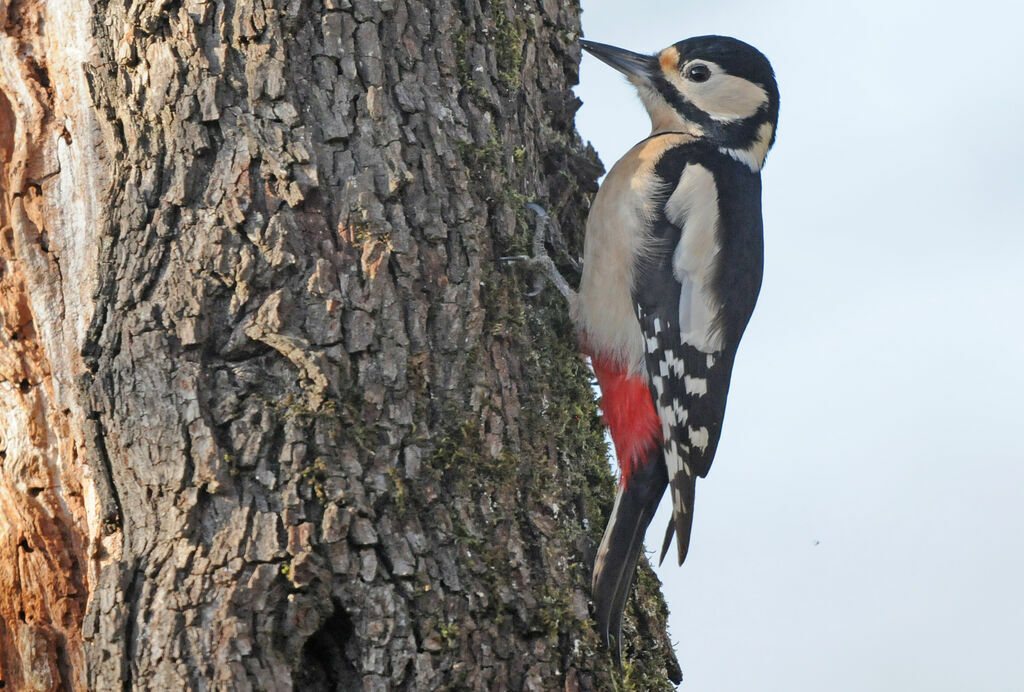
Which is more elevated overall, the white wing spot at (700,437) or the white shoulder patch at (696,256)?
the white shoulder patch at (696,256)

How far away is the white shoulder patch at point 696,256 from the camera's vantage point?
120 inches

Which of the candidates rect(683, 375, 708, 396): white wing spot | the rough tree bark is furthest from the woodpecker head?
the rough tree bark

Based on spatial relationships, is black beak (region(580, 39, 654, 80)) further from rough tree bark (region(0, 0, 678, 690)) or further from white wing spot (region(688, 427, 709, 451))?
white wing spot (region(688, 427, 709, 451))

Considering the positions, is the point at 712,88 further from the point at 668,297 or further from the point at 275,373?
the point at 275,373

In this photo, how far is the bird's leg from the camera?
259 cm

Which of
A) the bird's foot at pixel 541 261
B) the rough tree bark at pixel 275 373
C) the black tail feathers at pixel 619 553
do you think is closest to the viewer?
the rough tree bark at pixel 275 373

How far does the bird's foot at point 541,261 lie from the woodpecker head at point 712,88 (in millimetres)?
993

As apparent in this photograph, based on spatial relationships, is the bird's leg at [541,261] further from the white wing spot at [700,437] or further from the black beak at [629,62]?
the black beak at [629,62]

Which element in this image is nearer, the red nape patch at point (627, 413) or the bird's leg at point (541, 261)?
the bird's leg at point (541, 261)

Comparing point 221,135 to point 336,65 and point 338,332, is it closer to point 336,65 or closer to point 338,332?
point 336,65

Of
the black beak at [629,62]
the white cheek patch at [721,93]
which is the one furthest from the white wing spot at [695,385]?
the black beak at [629,62]

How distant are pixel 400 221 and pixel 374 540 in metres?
0.69

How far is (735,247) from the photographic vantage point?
3.13 metres

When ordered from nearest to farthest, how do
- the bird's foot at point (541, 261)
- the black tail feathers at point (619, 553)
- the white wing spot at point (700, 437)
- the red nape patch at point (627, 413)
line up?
1. the black tail feathers at point (619, 553)
2. the bird's foot at point (541, 261)
3. the red nape patch at point (627, 413)
4. the white wing spot at point (700, 437)
